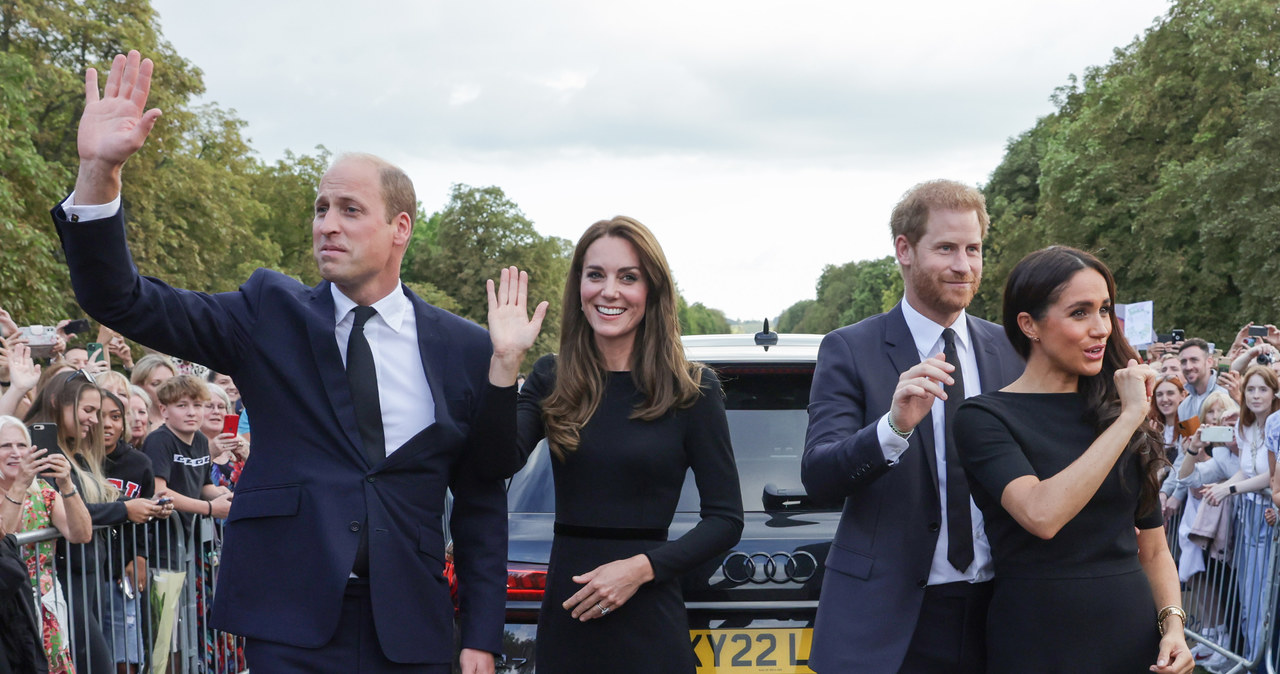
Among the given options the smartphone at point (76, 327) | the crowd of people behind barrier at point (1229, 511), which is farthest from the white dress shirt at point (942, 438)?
the smartphone at point (76, 327)

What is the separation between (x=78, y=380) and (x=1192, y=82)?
37273 millimetres

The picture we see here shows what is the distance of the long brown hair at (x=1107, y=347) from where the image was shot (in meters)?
3.23

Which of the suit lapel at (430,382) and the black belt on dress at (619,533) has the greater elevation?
the suit lapel at (430,382)

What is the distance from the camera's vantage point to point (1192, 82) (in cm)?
3812

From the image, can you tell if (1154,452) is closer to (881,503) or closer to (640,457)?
(881,503)

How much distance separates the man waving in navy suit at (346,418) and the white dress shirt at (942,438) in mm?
978

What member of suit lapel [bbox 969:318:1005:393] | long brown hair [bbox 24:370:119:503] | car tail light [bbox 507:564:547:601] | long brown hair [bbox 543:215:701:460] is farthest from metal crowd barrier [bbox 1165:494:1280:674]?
long brown hair [bbox 24:370:119:503]

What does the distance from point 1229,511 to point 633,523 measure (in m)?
6.48

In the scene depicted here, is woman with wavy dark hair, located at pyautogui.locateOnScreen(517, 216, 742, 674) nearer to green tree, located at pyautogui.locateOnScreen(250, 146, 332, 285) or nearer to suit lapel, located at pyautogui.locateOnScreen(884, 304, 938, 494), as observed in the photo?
suit lapel, located at pyautogui.locateOnScreen(884, 304, 938, 494)

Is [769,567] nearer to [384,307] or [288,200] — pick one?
[384,307]

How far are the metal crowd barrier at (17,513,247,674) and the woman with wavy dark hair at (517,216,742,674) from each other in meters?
2.61

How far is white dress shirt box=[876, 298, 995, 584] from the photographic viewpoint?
10.8 ft

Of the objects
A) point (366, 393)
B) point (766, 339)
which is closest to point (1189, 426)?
point (766, 339)

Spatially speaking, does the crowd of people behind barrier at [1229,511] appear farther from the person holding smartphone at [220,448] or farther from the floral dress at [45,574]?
the floral dress at [45,574]
